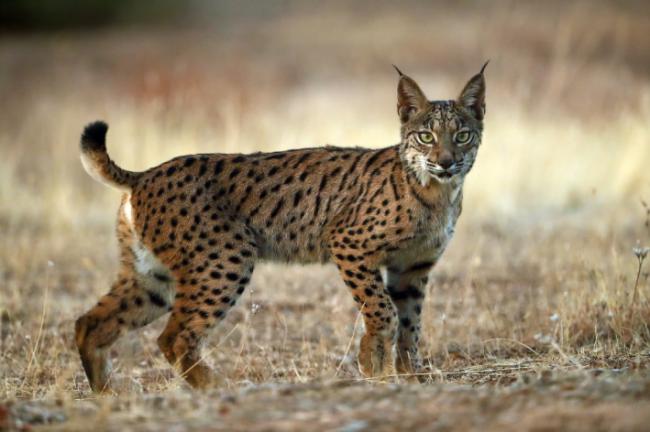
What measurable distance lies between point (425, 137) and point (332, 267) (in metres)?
5.00

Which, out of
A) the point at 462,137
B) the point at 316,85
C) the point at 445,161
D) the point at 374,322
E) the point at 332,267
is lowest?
the point at 374,322

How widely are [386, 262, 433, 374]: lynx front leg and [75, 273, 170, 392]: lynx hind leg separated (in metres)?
1.66

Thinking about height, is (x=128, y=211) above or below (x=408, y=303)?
above

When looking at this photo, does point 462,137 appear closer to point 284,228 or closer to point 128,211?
point 284,228

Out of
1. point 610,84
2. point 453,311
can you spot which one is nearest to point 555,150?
point 453,311

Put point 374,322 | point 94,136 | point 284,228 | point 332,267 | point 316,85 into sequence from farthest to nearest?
point 316,85 < point 332,267 < point 284,228 < point 94,136 < point 374,322

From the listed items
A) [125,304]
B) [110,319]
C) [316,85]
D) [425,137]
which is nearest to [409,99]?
[425,137]

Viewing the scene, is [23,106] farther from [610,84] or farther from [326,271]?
[326,271]

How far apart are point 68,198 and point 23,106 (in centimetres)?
1211

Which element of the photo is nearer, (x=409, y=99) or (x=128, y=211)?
→ (x=128, y=211)

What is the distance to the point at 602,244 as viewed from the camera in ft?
38.6

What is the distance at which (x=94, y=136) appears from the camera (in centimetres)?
732

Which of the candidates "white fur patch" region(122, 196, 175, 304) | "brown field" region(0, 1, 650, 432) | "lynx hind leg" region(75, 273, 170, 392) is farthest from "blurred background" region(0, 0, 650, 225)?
"lynx hind leg" region(75, 273, 170, 392)

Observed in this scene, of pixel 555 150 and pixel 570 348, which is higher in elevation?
pixel 555 150
